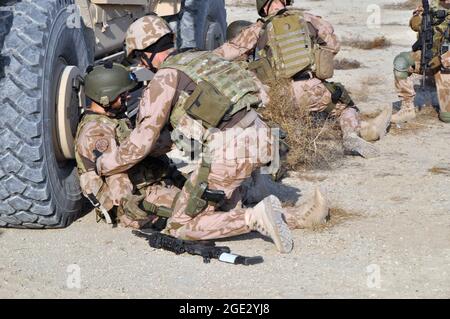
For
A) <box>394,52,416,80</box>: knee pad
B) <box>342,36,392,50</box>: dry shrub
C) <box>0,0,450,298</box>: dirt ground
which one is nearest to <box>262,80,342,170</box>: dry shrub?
<box>0,0,450,298</box>: dirt ground

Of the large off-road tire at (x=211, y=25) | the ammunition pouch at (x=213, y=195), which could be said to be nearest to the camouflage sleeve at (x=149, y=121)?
the ammunition pouch at (x=213, y=195)

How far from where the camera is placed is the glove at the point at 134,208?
5.14 m

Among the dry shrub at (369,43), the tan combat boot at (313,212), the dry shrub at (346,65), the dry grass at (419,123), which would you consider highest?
the tan combat boot at (313,212)

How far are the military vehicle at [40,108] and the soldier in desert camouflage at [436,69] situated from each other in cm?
400

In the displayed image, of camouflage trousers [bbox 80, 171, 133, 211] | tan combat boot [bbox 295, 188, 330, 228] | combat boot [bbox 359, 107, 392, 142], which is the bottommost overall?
combat boot [bbox 359, 107, 392, 142]

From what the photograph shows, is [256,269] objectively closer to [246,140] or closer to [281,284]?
[281,284]

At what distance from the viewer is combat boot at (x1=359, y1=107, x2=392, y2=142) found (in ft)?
25.5

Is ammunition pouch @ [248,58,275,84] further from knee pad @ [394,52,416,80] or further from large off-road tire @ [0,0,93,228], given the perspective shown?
large off-road tire @ [0,0,93,228]

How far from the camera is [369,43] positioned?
537 inches

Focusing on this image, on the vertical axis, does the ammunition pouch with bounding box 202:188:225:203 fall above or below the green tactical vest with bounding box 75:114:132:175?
below

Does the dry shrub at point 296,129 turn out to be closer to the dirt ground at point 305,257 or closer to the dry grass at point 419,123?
the dirt ground at point 305,257

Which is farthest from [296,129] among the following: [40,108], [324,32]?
[40,108]

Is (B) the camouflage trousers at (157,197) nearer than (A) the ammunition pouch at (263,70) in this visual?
Yes

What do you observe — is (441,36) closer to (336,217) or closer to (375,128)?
(375,128)
